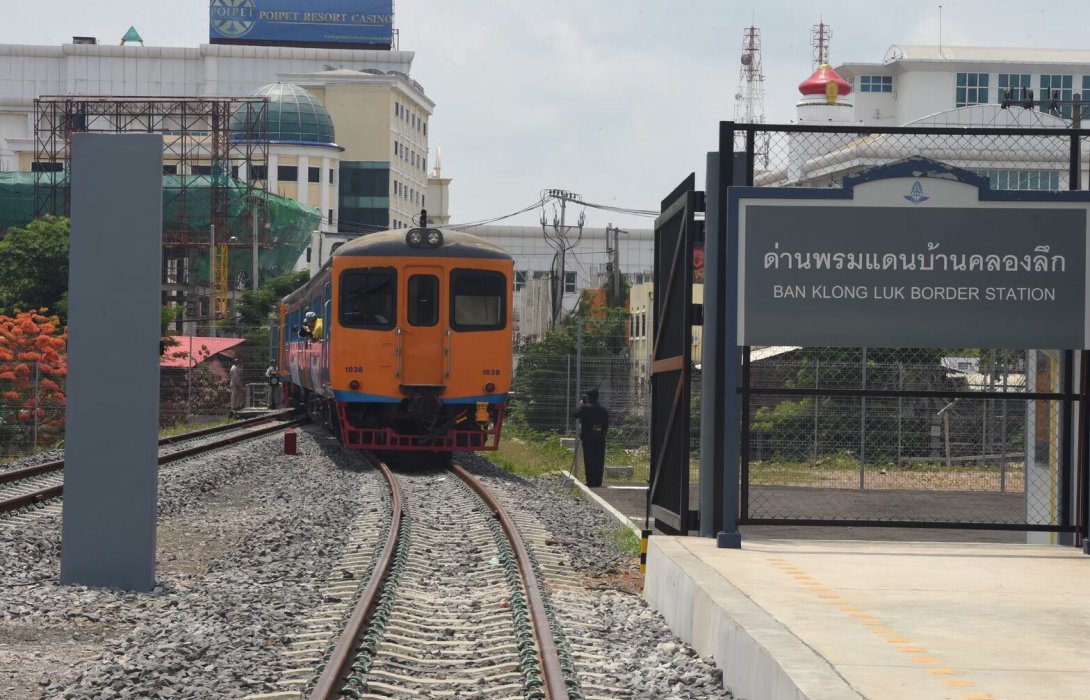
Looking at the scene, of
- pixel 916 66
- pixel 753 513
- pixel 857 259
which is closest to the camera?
pixel 857 259

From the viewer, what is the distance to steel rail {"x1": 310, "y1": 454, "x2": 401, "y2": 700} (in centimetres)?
629

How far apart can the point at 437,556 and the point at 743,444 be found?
314 centimetres

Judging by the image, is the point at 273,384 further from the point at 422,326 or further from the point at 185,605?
the point at 185,605

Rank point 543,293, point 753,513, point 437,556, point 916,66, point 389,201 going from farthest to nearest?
point 389,201 < point 916,66 < point 543,293 < point 753,513 < point 437,556

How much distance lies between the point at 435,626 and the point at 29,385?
22013 millimetres

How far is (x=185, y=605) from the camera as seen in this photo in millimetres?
8789

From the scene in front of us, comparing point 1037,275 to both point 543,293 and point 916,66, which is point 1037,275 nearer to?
point 543,293

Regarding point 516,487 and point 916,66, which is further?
point 916,66

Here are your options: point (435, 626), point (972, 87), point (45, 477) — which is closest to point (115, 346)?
point (435, 626)

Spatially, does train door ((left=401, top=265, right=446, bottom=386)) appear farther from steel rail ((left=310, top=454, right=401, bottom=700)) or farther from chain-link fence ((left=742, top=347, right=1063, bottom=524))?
steel rail ((left=310, top=454, right=401, bottom=700))

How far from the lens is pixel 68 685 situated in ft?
21.7

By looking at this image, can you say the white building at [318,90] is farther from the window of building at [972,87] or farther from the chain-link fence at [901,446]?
the chain-link fence at [901,446]

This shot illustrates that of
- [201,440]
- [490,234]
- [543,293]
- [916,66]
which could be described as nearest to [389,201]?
[490,234]

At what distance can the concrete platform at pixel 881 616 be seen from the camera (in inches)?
211
